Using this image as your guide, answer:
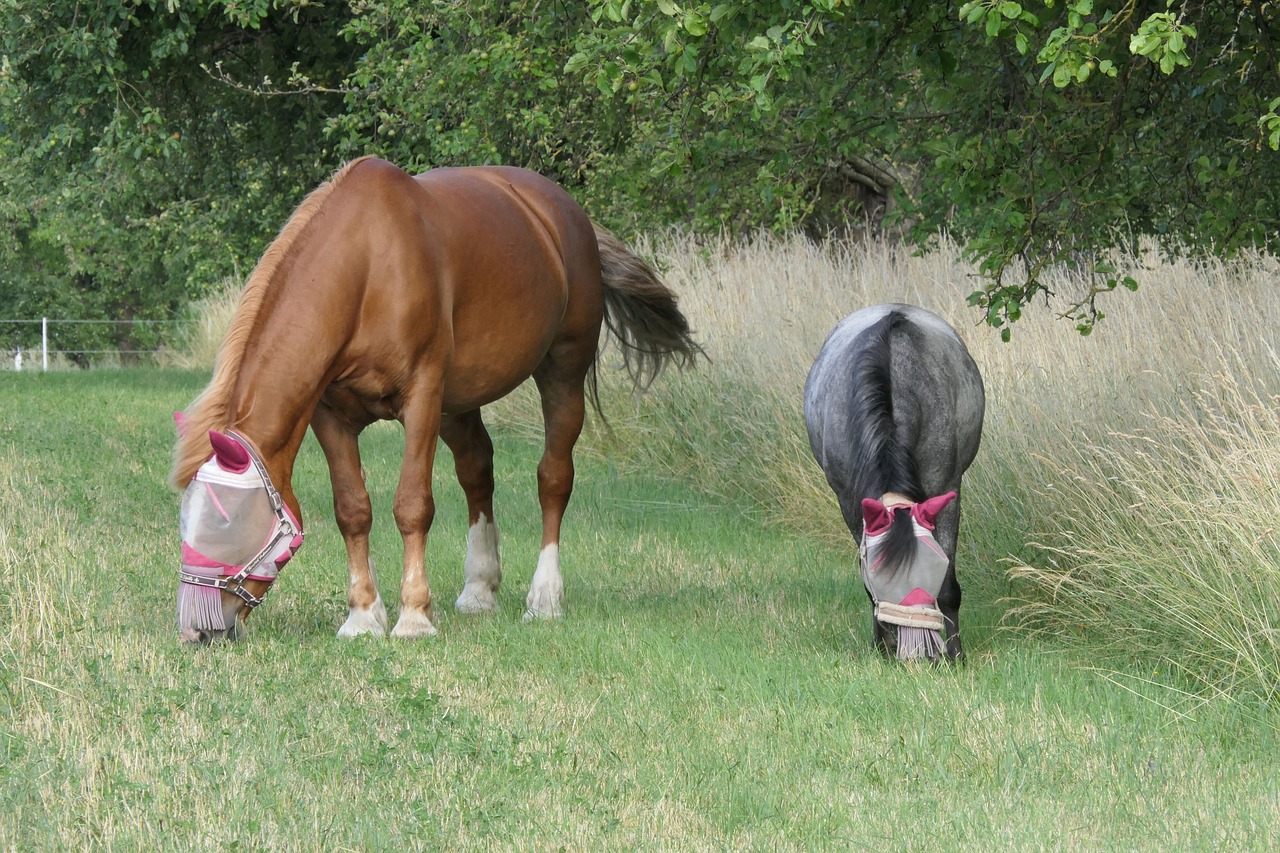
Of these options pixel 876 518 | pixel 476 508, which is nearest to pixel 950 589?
pixel 876 518

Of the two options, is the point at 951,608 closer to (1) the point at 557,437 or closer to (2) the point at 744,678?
(2) the point at 744,678

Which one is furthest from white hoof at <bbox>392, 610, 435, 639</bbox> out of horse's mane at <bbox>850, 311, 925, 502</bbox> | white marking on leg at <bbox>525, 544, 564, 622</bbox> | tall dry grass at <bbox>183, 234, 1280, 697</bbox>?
tall dry grass at <bbox>183, 234, 1280, 697</bbox>

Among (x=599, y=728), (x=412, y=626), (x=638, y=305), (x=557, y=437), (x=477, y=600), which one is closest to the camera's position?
(x=599, y=728)

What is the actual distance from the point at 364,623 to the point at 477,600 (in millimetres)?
1080

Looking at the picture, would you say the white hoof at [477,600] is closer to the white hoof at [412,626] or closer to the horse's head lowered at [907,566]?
the white hoof at [412,626]

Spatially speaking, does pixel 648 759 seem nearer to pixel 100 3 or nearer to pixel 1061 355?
pixel 1061 355

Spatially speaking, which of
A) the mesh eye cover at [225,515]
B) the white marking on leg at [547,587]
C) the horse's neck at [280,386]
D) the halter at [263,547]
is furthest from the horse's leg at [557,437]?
the mesh eye cover at [225,515]

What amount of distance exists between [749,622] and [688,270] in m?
7.85

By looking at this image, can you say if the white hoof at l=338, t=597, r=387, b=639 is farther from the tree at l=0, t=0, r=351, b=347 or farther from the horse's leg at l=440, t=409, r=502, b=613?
the tree at l=0, t=0, r=351, b=347

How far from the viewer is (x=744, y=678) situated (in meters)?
5.55

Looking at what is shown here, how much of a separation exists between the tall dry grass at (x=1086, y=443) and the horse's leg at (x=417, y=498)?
97.0 inches

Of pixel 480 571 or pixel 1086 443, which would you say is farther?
pixel 480 571

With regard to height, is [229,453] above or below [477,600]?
above

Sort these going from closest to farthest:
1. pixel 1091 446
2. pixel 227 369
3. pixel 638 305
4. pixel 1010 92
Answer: pixel 227 369 → pixel 1091 446 → pixel 1010 92 → pixel 638 305
